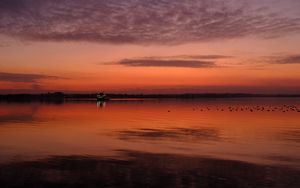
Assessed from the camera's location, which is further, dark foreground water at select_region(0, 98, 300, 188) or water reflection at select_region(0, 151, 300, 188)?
dark foreground water at select_region(0, 98, 300, 188)

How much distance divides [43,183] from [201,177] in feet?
18.7

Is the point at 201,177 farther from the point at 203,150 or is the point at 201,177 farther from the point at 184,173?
the point at 203,150

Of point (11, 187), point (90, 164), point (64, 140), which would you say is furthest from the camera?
point (64, 140)

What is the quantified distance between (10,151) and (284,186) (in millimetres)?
14187

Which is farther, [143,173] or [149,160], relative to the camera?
[149,160]

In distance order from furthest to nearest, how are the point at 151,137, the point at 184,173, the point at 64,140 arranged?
the point at 151,137
the point at 64,140
the point at 184,173

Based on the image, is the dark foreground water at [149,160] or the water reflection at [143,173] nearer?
the water reflection at [143,173]

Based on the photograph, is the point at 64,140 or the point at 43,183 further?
the point at 64,140

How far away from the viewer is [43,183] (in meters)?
14.3

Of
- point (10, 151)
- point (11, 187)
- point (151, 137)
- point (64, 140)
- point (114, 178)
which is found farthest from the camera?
point (151, 137)

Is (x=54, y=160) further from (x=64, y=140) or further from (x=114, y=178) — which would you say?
(x=64, y=140)

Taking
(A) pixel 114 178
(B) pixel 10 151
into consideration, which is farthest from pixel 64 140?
(A) pixel 114 178

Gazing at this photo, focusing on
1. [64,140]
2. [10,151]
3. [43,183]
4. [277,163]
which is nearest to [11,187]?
[43,183]

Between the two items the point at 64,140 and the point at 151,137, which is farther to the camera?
the point at 151,137
